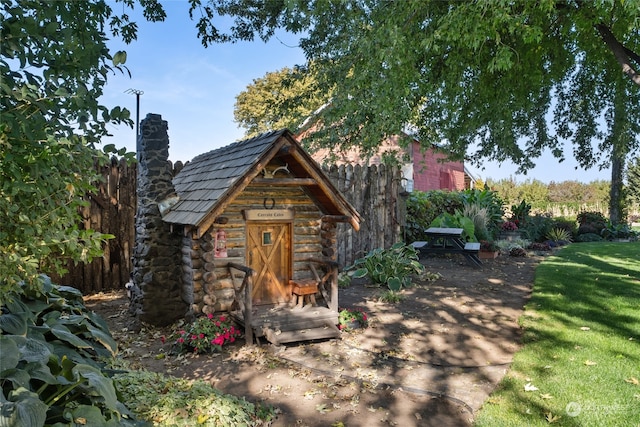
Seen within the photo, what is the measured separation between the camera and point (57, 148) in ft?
7.96

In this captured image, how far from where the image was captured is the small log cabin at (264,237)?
6.98m

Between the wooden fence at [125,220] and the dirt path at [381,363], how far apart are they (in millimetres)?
823

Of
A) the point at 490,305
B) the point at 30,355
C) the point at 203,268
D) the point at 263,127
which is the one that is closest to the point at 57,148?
the point at 30,355

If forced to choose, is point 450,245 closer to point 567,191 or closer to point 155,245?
point 155,245

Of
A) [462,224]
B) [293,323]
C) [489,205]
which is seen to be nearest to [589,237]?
[489,205]

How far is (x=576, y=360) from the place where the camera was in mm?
5895

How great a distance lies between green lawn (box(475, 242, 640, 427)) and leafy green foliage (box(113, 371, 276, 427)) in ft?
8.51

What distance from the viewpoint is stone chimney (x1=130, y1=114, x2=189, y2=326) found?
26.1 ft

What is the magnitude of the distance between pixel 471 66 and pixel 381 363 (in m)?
7.07

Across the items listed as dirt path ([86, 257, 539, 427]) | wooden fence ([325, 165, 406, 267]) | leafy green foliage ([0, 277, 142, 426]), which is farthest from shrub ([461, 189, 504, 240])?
leafy green foliage ([0, 277, 142, 426])

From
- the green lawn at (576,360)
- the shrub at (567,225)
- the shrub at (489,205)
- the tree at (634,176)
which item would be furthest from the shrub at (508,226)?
the tree at (634,176)

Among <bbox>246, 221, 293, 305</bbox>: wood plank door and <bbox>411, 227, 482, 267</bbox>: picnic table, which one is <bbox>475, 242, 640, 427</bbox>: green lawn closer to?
<bbox>411, 227, 482, 267</bbox>: picnic table

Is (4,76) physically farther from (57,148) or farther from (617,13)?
(617,13)

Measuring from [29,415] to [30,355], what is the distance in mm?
681
